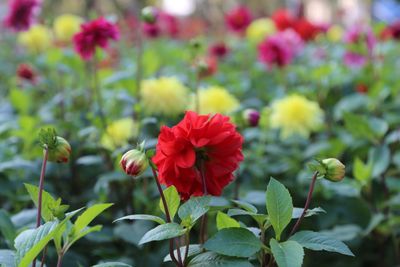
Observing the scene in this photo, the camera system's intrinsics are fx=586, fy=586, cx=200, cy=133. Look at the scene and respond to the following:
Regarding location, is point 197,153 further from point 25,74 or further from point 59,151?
point 25,74

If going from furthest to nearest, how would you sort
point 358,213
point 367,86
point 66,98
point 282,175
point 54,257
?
point 367,86, point 66,98, point 282,175, point 358,213, point 54,257

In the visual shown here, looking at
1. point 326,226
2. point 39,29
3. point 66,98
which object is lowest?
point 326,226

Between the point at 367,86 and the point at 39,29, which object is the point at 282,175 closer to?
the point at 367,86

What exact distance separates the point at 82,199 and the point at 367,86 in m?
1.27

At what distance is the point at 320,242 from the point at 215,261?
0.14 meters

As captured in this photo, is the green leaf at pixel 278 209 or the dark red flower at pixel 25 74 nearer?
the green leaf at pixel 278 209

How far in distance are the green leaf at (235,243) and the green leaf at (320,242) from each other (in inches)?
2.8

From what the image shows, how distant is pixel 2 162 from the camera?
1.44 meters

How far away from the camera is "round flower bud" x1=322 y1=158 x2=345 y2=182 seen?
0.81m

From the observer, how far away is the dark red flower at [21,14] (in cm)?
184

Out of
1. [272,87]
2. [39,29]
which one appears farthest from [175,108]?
[39,29]

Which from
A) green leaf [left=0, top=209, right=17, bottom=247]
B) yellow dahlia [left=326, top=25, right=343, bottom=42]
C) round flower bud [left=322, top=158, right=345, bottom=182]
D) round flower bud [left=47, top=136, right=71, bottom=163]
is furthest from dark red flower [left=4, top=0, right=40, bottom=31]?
yellow dahlia [left=326, top=25, right=343, bottom=42]

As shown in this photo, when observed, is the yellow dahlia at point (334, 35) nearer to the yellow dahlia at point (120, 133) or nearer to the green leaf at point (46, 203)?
the yellow dahlia at point (120, 133)

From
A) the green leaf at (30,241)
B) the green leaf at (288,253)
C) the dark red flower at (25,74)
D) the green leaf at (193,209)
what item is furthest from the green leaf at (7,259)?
the dark red flower at (25,74)
